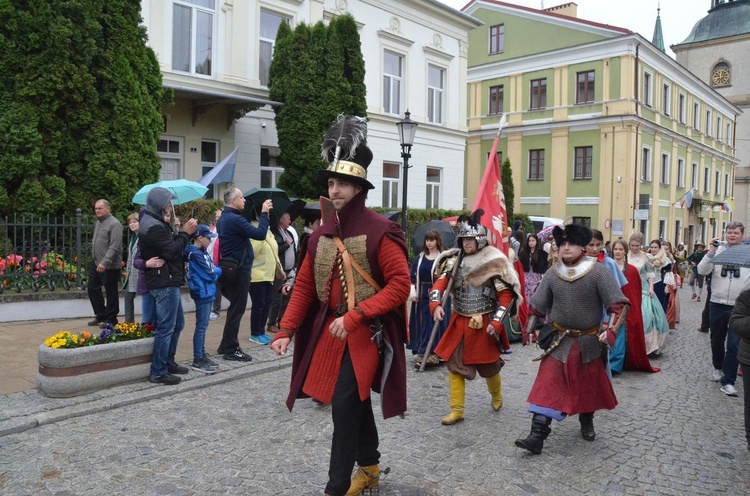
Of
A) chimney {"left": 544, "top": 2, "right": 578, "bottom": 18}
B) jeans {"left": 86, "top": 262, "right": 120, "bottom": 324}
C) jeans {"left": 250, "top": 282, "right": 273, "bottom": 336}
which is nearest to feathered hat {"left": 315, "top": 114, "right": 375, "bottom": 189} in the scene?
jeans {"left": 250, "top": 282, "right": 273, "bottom": 336}

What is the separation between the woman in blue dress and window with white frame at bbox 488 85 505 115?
3064 cm

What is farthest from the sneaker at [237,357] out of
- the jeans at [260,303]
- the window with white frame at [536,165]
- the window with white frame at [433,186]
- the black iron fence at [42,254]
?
the window with white frame at [536,165]

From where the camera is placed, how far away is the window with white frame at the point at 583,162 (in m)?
33.7

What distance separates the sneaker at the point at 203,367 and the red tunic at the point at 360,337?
3.42 meters

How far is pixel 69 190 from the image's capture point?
1099 centimetres

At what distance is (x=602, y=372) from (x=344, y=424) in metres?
2.64

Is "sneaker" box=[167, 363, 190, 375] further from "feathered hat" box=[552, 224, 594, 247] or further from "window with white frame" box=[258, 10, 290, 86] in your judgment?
"window with white frame" box=[258, 10, 290, 86]

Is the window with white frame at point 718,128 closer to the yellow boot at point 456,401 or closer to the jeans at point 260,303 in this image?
the jeans at point 260,303

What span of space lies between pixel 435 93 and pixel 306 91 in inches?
348

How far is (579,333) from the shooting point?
514 cm

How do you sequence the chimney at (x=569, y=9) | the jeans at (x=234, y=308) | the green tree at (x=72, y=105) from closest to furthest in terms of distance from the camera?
the jeans at (x=234, y=308) → the green tree at (x=72, y=105) → the chimney at (x=569, y=9)

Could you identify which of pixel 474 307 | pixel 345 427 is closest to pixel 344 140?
pixel 345 427

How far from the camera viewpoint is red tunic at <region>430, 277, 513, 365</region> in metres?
5.67

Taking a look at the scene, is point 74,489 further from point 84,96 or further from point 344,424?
point 84,96
